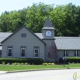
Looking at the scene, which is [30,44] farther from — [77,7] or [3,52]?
[77,7]

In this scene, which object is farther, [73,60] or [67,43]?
[67,43]

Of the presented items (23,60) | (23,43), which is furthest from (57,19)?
(23,60)

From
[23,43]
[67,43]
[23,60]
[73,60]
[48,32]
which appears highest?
[48,32]

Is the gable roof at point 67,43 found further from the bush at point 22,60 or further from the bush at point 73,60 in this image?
the bush at point 22,60

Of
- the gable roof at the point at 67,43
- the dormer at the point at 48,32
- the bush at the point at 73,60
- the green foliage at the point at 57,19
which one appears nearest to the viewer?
the bush at the point at 73,60

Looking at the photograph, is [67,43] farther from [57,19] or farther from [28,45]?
[57,19]

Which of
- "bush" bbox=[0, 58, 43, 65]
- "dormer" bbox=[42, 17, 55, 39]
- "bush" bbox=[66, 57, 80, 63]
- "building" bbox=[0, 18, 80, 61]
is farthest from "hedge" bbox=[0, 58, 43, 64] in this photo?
"bush" bbox=[66, 57, 80, 63]

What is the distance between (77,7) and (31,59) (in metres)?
44.7

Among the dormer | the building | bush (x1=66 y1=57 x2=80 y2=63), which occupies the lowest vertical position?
bush (x1=66 y1=57 x2=80 y2=63)

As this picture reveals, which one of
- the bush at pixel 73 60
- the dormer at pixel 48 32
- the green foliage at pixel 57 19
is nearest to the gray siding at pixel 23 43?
the dormer at pixel 48 32

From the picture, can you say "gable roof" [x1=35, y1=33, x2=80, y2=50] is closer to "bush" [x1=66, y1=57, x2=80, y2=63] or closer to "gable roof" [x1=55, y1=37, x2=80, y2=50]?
"gable roof" [x1=55, y1=37, x2=80, y2=50]

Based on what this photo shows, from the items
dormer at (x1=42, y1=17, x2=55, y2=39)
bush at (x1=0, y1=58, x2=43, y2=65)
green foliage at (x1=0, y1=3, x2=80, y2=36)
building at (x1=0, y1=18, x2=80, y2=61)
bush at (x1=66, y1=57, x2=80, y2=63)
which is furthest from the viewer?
green foliage at (x1=0, y1=3, x2=80, y2=36)

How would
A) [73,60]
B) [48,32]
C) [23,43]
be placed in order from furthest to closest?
[48,32]
[73,60]
[23,43]

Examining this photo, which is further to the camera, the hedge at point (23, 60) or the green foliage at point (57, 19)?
the green foliage at point (57, 19)
